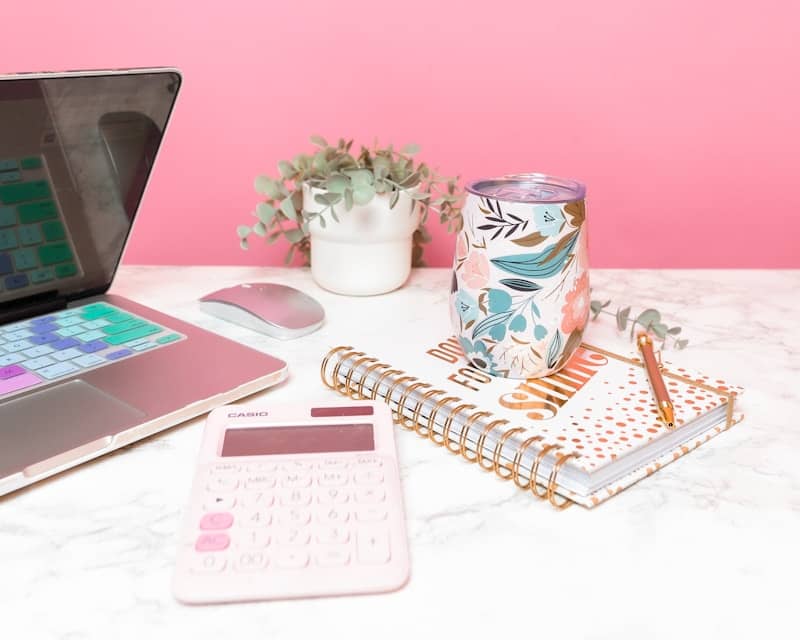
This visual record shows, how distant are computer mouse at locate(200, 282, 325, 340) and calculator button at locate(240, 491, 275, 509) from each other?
1.05ft

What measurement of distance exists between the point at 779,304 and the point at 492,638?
0.69 metres

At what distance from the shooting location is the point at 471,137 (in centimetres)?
118

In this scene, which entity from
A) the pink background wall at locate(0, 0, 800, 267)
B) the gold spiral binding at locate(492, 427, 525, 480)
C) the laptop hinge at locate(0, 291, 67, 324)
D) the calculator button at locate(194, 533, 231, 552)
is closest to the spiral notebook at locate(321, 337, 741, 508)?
the gold spiral binding at locate(492, 427, 525, 480)

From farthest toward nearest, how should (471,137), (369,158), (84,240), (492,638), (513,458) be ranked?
1. (471,137)
2. (369,158)
3. (84,240)
4. (513,458)
5. (492,638)

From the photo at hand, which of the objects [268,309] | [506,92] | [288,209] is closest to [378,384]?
[268,309]

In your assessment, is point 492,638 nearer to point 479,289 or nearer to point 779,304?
point 479,289

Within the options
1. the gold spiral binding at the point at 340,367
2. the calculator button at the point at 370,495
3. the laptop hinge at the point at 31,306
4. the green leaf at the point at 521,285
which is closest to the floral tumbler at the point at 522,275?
the green leaf at the point at 521,285

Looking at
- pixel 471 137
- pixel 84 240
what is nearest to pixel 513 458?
pixel 84 240

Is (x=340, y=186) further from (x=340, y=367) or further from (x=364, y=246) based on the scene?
(x=340, y=367)

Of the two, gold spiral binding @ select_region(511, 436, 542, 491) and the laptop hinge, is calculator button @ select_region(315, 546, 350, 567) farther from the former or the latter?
the laptop hinge

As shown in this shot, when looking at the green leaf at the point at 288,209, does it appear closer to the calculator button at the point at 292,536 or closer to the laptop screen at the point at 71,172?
the laptop screen at the point at 71,172

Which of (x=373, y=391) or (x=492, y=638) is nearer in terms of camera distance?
(x=492, y=638)

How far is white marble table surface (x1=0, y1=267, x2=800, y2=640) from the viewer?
0.45 m

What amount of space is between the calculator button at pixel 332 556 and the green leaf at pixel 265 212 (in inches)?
20.7
